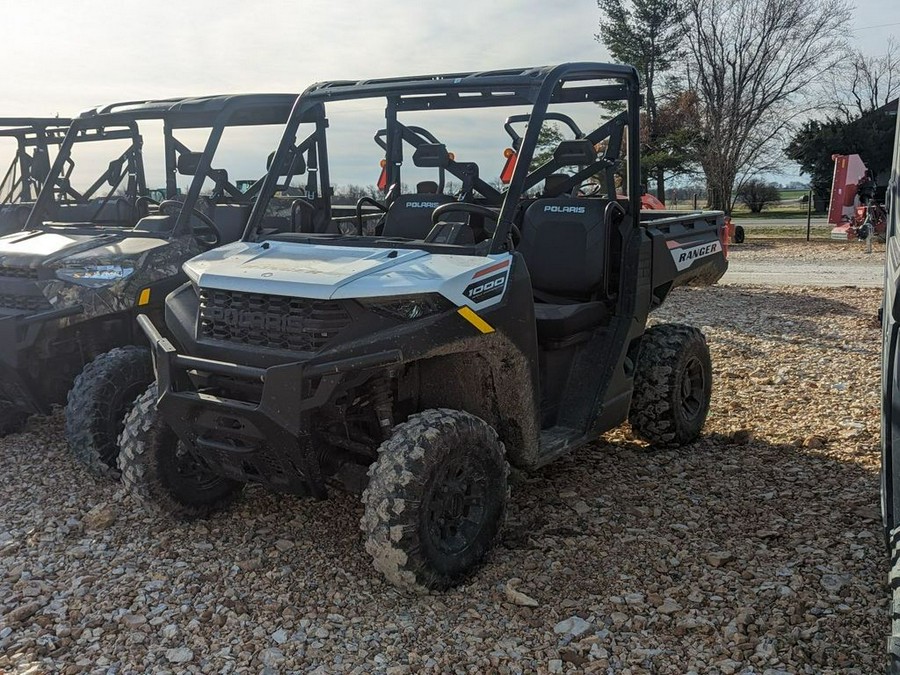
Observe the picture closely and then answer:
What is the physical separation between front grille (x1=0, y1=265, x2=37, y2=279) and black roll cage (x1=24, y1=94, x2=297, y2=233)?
0.96 meters

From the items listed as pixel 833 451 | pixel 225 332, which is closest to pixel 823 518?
pixel 833 451

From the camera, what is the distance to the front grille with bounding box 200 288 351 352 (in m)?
3.35

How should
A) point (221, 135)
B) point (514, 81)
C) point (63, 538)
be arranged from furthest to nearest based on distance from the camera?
point (221, 135), point (63, 538), point (514, 81)

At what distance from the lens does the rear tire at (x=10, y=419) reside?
5.88 metres

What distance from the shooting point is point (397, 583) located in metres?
3.41

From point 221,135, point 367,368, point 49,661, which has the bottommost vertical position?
point 49,661

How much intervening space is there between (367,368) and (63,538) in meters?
2.00

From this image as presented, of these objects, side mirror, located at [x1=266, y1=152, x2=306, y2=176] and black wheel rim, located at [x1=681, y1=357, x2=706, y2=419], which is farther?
black wheel rim, located at [x1=681, y1=357, x2=706, y2=419]

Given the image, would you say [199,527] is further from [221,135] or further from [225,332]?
[221,135]

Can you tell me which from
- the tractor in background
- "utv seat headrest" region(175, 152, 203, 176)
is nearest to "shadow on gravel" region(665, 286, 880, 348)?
"utv seat headrest" region(175, 152, 203, 176)

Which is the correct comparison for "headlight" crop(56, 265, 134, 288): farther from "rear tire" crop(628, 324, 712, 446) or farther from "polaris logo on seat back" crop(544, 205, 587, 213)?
"rear tire" crop(628, 324, 712, 446)

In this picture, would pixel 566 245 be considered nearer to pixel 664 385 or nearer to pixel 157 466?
pixel 664 385

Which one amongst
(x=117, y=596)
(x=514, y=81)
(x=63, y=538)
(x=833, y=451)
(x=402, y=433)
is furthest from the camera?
(x=833, y=451)

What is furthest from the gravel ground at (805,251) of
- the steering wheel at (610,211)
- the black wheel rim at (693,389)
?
the steering wheel at (610,211)
